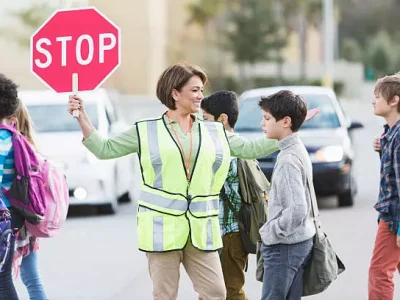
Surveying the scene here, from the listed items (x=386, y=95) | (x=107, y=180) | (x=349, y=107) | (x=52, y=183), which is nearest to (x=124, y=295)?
(x=52, y=183)

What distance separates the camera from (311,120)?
15125 mm

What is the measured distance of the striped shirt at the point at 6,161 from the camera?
645 centimetres

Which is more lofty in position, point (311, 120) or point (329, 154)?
point (311, 120)

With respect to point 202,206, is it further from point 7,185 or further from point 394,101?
point 394,101

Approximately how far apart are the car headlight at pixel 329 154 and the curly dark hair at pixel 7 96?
824cm

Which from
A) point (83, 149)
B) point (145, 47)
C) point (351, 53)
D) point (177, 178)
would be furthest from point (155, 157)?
point (351, 53)

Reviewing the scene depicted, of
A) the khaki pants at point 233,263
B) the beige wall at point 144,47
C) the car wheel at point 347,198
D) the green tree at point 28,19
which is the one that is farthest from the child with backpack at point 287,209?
the beige wall at point 144,47

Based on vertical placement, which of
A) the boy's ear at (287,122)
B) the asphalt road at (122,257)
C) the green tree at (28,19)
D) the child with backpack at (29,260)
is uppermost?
the green tree at (28,19)

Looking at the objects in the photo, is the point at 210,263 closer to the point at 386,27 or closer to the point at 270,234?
the point at 270,234

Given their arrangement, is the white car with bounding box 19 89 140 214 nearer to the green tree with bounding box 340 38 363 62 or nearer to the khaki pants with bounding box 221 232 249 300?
the khaki pants with bounding box 221 232 249 300

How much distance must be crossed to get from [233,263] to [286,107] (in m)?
1.43

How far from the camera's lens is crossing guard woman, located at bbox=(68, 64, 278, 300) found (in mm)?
5711

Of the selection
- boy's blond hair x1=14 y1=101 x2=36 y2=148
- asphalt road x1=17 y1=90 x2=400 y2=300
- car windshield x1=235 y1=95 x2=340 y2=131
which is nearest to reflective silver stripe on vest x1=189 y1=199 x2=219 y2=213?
boy's blond hair x1=14 y1=101 x2=36 y2=148

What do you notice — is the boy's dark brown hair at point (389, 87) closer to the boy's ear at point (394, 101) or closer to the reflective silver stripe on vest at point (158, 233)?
the boy's ear at point (394, 101)
